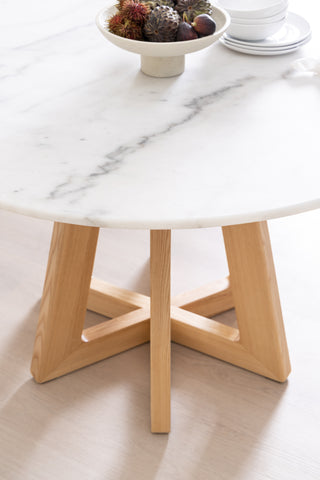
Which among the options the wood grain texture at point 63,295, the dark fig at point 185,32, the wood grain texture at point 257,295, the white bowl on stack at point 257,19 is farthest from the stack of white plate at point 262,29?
the wood grain texture at point 63,295

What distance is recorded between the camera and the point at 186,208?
847mm

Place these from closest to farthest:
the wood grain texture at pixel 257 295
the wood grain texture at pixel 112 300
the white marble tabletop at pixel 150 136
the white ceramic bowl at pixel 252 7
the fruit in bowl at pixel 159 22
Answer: the white marble tabletop at pixel 150 136
the fruit in bowl at pixel 159 22
the white ceramic bowl at pixel 252 7
the wood grain texture at pixel 257 295
the wood grain texture at pixel 112 300

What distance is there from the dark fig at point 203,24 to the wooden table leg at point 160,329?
1.45 ft

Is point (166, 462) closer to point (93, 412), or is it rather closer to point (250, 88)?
point (93, 412)

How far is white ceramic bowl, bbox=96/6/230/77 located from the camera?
1111 mm

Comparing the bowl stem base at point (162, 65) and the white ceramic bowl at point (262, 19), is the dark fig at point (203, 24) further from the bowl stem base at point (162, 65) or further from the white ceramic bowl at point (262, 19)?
the white ceramic bowl at point (262, 19)

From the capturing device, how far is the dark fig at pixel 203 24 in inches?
44.2

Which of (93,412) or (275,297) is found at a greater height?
(275,297)

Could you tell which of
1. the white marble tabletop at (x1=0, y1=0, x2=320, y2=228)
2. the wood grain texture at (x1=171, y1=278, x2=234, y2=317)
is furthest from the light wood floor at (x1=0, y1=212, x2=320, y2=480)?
the white marble tabletop at (x1=0, y1=0, x2=320, y2=228)

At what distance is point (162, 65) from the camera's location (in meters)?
1.20

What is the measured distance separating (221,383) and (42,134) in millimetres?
848

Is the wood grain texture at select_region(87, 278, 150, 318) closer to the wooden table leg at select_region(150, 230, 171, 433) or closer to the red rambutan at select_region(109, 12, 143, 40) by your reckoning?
the wooden table leg at select_region(150, 230, 171, 433)

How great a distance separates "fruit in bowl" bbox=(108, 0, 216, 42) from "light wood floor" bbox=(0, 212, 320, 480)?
875mm

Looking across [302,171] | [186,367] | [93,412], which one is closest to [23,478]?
[93,412]
